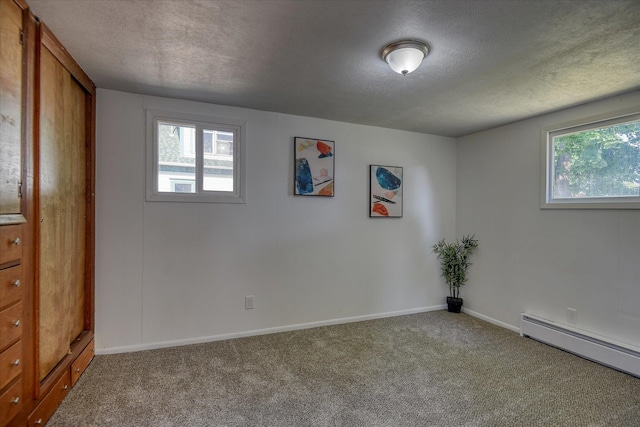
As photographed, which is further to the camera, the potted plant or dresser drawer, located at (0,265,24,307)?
the potted plant

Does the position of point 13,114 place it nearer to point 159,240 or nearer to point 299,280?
point 159,240

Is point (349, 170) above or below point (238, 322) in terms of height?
above

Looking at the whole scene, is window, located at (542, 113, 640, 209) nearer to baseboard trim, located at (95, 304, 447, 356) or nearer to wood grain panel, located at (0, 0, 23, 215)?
baseboard trim, located at (95, 304, 447, 356)

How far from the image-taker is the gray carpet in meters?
1.92

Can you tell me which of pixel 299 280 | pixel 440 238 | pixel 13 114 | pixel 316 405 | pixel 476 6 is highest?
pixel 476 6

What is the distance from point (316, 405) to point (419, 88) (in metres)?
2.54

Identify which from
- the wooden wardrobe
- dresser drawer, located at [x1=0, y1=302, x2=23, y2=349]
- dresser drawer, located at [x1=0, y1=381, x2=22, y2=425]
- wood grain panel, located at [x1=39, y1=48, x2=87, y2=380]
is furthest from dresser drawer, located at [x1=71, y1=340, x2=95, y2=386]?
dresser drawer, located at [x1=0, y1=302, x2=23, y2=349]

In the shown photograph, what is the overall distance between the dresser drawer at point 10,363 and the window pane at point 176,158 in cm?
162

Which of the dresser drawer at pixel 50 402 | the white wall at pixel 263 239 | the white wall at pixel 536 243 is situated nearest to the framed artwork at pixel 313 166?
the white wall at pixel 263 239

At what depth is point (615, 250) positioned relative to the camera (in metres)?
2.68

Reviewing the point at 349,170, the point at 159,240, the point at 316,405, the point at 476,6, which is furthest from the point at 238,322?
the point at 476,6

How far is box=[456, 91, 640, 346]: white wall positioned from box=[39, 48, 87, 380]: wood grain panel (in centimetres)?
419

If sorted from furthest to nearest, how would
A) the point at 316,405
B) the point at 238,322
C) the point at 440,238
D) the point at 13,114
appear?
1. the point at 440,238
2. the point at 238,322
3. the point at 316,405
4. the point at 13,114

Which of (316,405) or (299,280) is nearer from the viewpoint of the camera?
(316,405)
